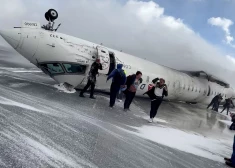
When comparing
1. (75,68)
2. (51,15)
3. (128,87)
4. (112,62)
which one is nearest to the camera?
(128,87)

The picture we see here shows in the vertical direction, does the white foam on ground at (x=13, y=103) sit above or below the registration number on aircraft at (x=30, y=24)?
below

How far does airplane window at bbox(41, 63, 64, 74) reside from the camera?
1215 cm

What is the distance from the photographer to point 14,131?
4910mm

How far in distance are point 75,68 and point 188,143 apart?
23.9ft

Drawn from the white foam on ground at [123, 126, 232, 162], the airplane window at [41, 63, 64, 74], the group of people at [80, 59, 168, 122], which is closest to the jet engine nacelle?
the airplane window at [41, 63, 64, 74]

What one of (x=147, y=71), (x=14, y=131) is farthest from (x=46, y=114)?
(x=147, y=71)

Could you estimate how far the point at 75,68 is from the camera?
1252 cm

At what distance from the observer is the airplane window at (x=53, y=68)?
39.9 feet

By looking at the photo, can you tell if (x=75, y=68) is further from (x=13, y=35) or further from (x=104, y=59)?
(x=13, y=35)

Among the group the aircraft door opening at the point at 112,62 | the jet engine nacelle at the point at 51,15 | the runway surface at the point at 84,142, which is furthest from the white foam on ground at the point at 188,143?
the jet engine nacelle at the point at 51,15

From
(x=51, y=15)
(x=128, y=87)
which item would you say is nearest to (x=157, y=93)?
(x=128, y=87)

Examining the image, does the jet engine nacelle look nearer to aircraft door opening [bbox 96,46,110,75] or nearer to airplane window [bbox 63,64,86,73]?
airplane window [bbox 63,64,86,73]

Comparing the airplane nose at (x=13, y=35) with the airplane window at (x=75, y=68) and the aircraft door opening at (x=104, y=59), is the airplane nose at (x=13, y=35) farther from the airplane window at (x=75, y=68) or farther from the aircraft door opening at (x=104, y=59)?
the aircraft door opening at (x=104, y=59)

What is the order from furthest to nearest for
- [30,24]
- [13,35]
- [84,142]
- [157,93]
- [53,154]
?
[30,24]
[13,35]
[157,93]
[84,142]
[53,154]
